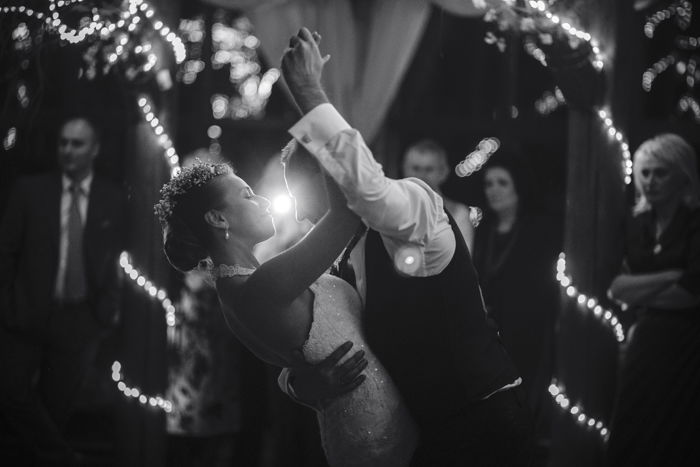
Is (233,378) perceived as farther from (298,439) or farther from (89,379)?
(89,379)

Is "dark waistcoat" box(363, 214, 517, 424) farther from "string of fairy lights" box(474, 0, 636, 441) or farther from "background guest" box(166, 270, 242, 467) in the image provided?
"background guest" box(166, 270, 242, 467)

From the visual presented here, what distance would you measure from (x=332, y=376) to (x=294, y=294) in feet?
0.77

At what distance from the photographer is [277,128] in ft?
15.0

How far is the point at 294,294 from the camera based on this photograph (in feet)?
6.63

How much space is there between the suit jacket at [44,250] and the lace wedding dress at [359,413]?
6.42ft

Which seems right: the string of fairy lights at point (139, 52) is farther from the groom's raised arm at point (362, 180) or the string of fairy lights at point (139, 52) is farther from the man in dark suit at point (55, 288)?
the groom's raised arm at point (362, 180)

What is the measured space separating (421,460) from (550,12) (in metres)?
2.08

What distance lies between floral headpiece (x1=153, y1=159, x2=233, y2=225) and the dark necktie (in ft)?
5.57

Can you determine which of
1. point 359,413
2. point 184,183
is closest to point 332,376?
point 359,413

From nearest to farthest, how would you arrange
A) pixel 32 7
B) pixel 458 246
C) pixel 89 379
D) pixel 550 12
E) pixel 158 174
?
1. pixel 458 246
2. pixel 32 7
3. pixel 550 12
4. pixel 158 174
5. pixel 89 379

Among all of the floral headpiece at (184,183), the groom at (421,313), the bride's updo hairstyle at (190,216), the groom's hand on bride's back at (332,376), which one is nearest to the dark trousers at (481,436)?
the groom at (421,313)

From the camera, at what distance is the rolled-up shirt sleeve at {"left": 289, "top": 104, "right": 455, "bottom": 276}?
1.81 metres

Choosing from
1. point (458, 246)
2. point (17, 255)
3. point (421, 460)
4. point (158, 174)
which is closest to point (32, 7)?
point (158, 174)

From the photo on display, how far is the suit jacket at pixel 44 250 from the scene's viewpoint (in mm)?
3682
